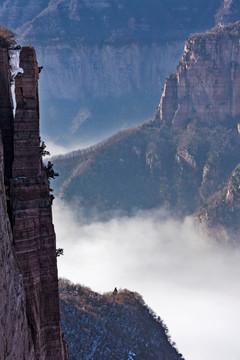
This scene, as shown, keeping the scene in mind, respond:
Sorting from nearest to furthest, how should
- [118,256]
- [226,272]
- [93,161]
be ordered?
1. [226,272]
2. [118,256]
3. [93,161]

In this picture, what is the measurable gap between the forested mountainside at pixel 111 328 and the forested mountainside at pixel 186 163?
121 m

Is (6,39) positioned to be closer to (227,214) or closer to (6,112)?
(6,112)

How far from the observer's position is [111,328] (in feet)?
205

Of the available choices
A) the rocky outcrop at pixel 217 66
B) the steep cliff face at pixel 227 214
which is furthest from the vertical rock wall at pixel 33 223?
the rocky outcrop at pixel 217 66

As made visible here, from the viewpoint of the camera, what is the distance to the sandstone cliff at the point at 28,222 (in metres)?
24.5

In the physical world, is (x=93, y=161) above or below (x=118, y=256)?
above

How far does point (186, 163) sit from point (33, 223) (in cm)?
17157

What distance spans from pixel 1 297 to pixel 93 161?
175 metres

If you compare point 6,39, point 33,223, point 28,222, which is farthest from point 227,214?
point 28,222

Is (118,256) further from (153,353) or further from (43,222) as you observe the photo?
(43,222)

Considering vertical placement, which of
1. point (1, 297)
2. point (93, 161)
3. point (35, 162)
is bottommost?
point (1, 297)

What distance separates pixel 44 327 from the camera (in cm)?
2670

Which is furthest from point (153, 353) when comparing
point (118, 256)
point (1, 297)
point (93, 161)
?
point (93, 161)

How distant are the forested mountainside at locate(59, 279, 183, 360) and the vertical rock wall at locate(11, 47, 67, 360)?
98.8 ft
